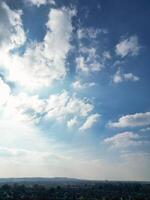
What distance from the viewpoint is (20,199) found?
478 feet

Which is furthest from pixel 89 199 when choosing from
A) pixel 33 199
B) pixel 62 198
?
pixel 33 199

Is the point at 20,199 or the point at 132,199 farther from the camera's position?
the point at 132,199

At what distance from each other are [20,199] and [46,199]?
15387 mm

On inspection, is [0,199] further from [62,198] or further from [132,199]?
[132,199]

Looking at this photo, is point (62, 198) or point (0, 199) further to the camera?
point (62, 198)

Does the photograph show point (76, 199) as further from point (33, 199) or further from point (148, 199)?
point (148, 199)

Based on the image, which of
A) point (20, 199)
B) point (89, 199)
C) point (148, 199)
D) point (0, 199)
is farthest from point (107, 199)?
point (0, 199)

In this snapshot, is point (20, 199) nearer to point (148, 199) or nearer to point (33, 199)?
point (33, 199)

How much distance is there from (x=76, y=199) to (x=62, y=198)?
387 inches

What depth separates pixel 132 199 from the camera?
155 m

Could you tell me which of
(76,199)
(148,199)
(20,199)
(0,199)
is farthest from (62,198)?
(148,199)

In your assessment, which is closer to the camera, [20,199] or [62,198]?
[20,199]

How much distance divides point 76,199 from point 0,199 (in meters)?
42.2

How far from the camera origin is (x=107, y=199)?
15138 cm
